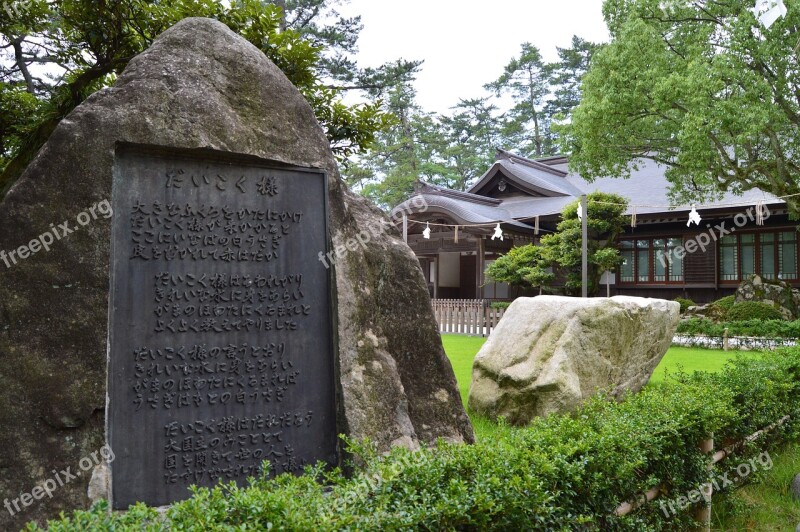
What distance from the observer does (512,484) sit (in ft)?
8.32

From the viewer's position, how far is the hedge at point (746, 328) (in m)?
13.9

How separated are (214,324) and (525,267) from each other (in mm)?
15470

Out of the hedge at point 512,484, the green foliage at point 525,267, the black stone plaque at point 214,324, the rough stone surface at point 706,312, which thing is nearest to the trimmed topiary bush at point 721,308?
the rough stone surface at point 706,312

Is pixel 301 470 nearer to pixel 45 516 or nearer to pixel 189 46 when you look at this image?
pixel 45 516

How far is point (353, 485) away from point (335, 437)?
4.56ft

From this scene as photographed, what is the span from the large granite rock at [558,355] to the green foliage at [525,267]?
432 inches

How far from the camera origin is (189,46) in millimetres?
3775

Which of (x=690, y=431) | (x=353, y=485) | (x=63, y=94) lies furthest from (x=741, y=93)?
(x=353, y=485)

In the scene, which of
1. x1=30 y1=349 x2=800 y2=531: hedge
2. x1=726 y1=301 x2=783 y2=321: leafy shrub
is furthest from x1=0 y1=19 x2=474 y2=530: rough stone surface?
x1=726 y1=301 x2=783 y2=321: leafy shrub

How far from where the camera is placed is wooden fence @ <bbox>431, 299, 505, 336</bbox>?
58.7 ft

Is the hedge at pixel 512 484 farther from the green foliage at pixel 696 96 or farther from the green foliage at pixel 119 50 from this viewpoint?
the green foliage at pixel 696 96

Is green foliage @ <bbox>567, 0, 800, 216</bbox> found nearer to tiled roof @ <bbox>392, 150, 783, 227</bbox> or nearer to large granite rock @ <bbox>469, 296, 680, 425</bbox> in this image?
tiled roof @ <bbox>392, 150, 783, 227</bbox>

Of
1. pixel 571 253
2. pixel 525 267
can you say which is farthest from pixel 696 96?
pixel 525 267

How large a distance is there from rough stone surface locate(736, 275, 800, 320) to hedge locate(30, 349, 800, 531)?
14876mm
